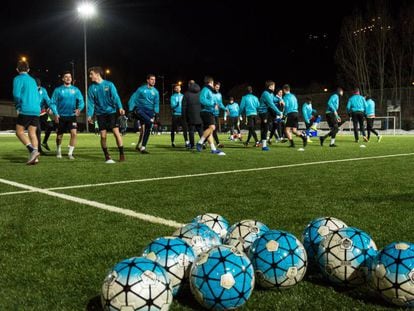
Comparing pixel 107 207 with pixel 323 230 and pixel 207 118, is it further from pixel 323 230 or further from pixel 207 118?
pixel 207 118

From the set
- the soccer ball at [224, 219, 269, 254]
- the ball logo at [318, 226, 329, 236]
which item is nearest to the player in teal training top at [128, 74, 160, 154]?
the soccer ball at [224, 219, 269, 254]

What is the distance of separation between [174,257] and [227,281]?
38 cm

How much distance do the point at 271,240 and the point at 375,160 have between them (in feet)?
28.5

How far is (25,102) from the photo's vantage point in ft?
32.5

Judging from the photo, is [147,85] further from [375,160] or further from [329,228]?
[329,228]

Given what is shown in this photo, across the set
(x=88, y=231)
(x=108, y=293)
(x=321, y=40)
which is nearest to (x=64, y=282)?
(x=108, y=293)

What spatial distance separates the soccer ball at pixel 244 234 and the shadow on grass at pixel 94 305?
2.92 ft

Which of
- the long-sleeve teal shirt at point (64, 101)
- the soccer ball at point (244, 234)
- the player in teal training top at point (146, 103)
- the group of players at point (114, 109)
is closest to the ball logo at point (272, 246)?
the soccer ball at point (244, 234)

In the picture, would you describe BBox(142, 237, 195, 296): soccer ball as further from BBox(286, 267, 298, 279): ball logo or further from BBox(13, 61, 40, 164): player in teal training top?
BBox(13, 61, 40, 164): player in teal training top

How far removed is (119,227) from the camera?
414cm

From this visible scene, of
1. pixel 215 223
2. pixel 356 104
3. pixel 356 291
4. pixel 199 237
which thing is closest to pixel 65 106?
pixel 215 223

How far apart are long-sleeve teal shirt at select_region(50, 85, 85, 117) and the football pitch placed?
285 centimetres

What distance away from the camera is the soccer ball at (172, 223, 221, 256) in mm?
2820

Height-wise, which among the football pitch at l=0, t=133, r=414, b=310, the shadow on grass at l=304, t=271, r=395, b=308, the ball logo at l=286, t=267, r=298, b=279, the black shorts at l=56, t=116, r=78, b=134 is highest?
the black shorts at l=56, t=116, r=78, b=134
